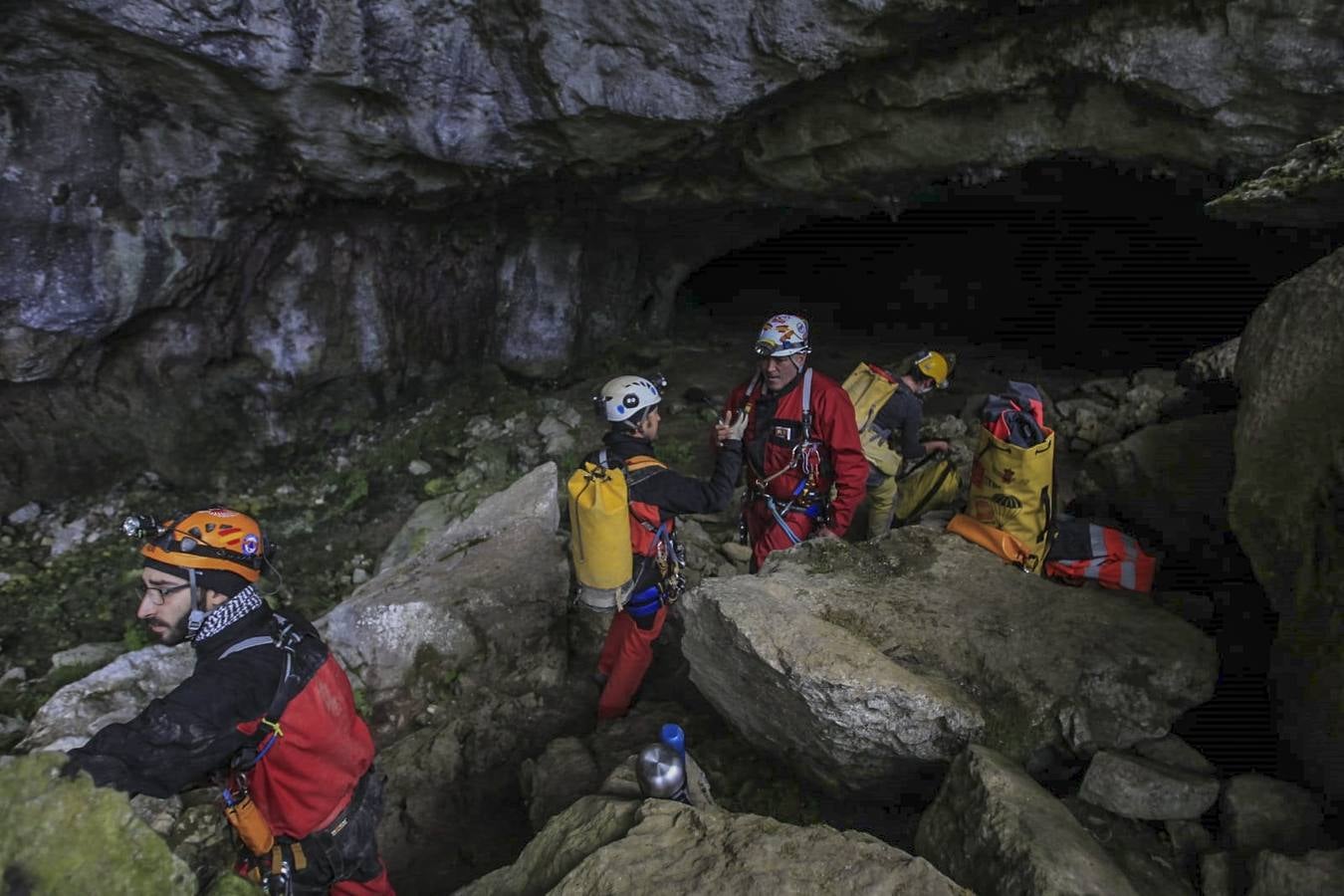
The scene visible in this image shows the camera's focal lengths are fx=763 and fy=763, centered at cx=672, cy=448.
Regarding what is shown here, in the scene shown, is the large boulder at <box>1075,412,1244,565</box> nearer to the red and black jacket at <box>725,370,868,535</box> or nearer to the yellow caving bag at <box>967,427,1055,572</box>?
the yellow caving bag at <box>967,427,1055,572</box>

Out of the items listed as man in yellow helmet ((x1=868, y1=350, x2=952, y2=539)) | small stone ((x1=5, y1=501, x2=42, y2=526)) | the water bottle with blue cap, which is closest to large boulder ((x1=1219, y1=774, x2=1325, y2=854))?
the water bottle with blue cap

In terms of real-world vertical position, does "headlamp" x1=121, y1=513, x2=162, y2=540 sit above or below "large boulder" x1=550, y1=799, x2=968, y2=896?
above

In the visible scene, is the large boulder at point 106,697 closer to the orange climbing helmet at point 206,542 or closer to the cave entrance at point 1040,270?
the orange climbing helmet at point 206,542

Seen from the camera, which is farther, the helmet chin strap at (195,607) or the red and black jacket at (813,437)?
the red and black jacket at (813,437)

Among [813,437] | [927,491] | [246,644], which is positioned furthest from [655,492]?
[927,491]

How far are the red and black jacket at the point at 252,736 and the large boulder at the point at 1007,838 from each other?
2792 millimetres

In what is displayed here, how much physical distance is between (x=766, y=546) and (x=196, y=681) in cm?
417

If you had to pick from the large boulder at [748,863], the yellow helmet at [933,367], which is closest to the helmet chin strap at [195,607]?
the large boulder at [748,863]

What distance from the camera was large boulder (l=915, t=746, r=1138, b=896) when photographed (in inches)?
116

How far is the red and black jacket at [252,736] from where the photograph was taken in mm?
2832

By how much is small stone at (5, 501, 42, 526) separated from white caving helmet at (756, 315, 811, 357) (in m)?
9.11

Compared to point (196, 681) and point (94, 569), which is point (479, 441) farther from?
point (196, 681)

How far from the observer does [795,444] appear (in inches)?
232

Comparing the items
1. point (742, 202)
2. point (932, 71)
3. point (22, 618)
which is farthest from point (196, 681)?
point (742, 202)
